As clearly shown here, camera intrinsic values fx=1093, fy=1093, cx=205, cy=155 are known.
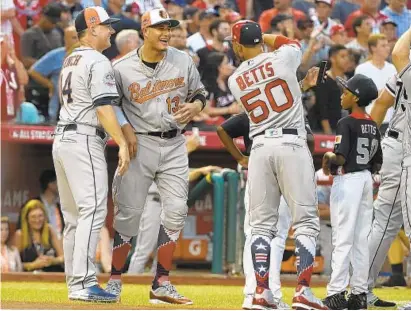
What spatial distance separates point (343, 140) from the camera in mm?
8203

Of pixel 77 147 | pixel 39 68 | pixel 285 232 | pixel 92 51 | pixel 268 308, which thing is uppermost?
pixel 39 68

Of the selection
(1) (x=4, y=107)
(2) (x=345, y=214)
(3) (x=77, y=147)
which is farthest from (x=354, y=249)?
(1) (x=4, y=107)

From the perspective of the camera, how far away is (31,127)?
12.8 metres

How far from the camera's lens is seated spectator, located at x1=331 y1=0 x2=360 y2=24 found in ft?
53.2

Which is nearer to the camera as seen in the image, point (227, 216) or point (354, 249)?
point (354, 249)

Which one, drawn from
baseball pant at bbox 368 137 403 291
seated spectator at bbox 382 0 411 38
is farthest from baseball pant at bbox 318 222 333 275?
seated spectator at bbox 382 0 411 38

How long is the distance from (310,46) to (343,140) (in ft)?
20.6

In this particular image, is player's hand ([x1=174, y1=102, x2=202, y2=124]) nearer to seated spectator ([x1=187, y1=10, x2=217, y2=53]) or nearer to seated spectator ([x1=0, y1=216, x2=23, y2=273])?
seated spectator ([x1=0, y1=216, x2=23, y2=273])

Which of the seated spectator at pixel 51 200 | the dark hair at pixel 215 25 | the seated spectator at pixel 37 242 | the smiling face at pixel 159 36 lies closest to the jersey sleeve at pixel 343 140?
the smiling face at pixel 159 36

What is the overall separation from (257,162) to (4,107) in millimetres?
6356

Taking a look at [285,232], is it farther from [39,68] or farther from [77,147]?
[39,68]

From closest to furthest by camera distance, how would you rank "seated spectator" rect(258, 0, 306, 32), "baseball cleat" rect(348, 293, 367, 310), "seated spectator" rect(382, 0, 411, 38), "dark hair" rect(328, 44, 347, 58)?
1. "baseball cleat" rect(348, 293, 367, 310)
2. "dark hair" rect(328, 44, 347, 58)
3. "seated spectator" rect(258, 0, 306, 32)
4. "seated spectator" rect(382, 0, 411, 38)

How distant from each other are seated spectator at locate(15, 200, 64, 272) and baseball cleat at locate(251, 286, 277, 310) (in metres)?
5.13

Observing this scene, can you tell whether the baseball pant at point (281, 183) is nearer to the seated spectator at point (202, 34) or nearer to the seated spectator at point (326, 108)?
the seated spectator at point (326, 108)
